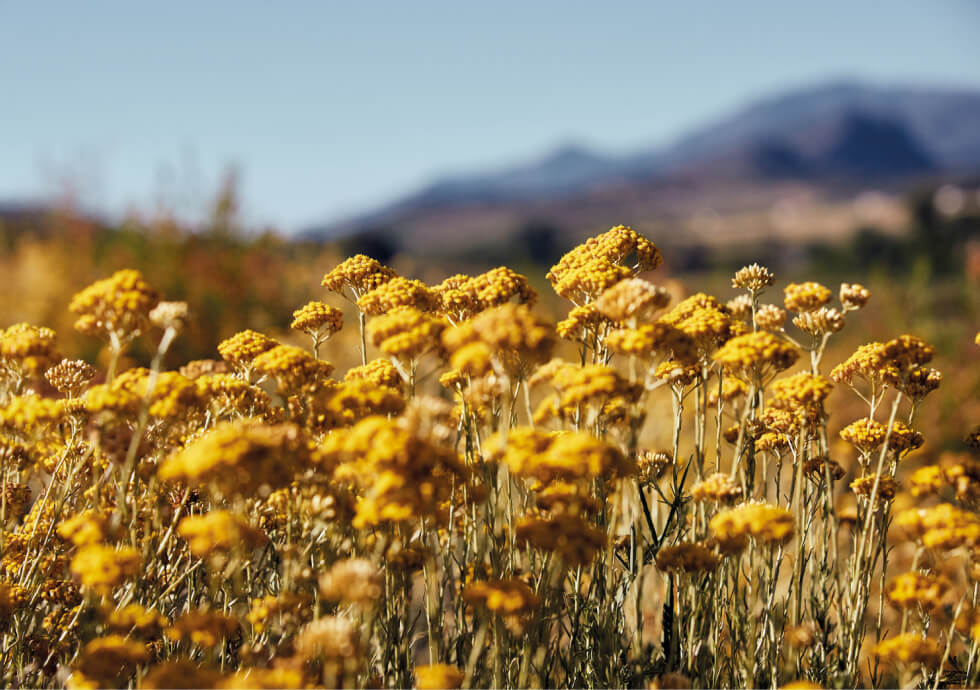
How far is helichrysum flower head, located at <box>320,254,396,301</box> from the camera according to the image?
3.28 m

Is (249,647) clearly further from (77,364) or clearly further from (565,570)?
(77,364)

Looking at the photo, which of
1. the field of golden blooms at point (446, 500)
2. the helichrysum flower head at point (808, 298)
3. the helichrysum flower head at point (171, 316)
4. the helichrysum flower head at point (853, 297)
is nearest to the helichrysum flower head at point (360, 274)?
the field of golden blooms at point (446, 500)

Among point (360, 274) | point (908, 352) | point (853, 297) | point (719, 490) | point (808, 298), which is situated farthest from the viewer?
point (360, 274)

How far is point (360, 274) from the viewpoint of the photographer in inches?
130

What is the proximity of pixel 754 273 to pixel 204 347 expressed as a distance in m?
12.4

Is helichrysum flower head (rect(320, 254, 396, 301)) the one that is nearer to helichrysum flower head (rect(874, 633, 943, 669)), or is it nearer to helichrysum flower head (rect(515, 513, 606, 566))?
helichrysum flower head (rect(515, 513, 606, 566))

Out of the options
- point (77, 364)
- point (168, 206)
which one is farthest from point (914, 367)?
point (168, 206)

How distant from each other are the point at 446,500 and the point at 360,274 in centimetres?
117

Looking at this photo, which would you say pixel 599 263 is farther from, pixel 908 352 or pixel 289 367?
pixel 289 367

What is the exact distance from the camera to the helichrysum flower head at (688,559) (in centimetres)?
245

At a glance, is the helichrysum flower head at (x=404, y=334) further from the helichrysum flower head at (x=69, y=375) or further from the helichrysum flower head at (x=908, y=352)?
the helichrysum flower head at (x=908, y=352)

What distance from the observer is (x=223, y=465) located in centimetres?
198

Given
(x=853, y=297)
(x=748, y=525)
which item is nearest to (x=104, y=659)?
(x=748, y=525)

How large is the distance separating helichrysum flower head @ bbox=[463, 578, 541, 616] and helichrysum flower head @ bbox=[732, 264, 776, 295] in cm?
195
